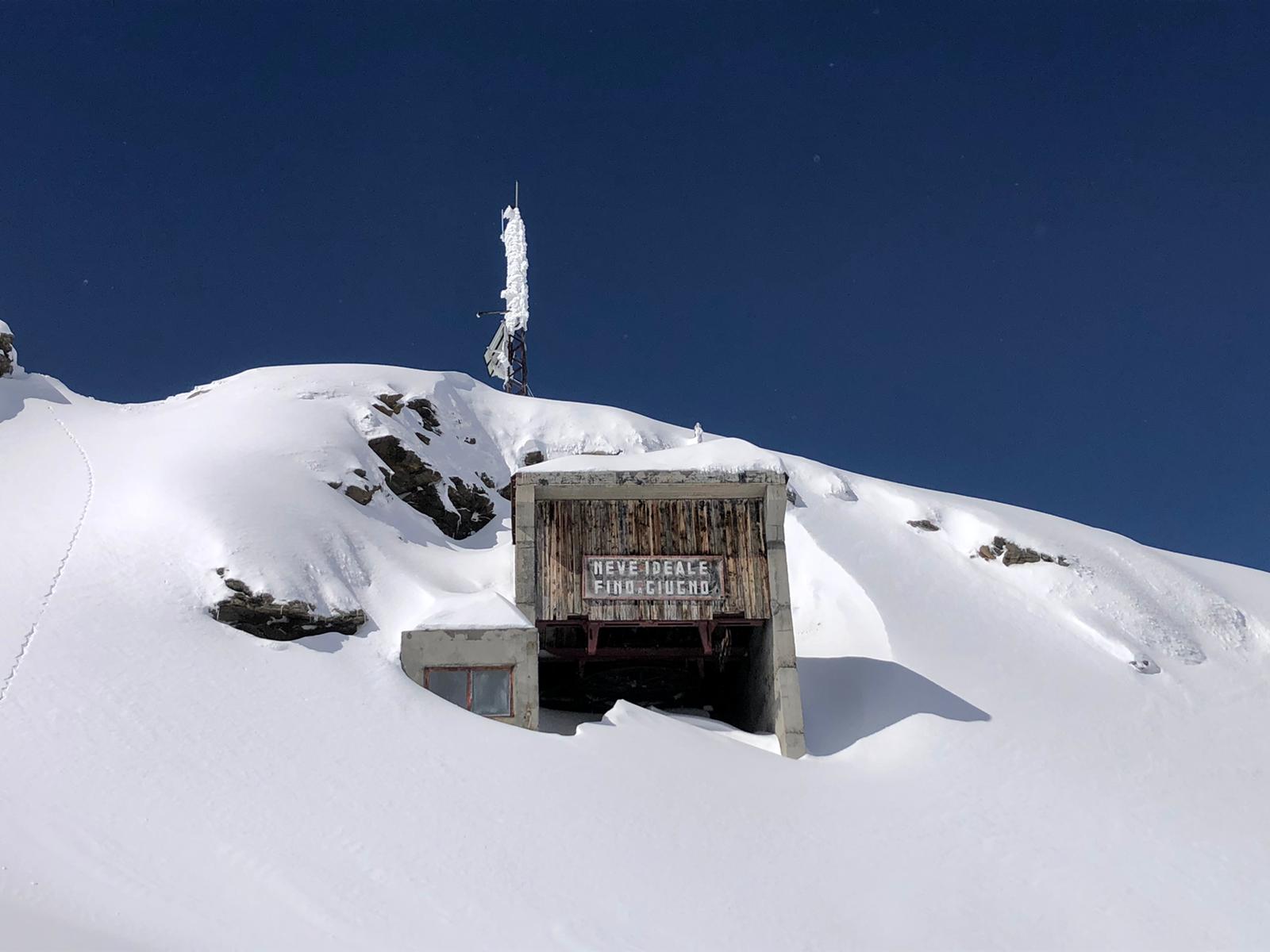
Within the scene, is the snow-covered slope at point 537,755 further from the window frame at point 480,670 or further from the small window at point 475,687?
the small window at point 475,687

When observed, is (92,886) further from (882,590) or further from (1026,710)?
(882,590)

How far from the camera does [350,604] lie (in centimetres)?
2248

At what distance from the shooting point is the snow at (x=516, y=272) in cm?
4791

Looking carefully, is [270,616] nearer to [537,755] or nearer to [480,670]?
[480,670]

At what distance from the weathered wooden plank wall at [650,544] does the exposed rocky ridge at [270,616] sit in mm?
4635

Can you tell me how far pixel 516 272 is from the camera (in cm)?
4847

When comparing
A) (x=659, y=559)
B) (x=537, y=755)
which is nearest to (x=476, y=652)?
(x=537, y=755)

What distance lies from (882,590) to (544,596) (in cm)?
1185

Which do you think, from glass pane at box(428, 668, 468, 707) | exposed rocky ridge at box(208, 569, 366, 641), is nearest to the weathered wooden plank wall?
glass pane at box(428, 668, 468, 707)

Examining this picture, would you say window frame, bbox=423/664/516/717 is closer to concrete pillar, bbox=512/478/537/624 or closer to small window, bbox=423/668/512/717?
small window, bbox=423/668/512/717

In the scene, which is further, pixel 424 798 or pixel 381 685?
pixel 381 685

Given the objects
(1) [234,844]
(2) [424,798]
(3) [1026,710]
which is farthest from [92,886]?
(3) [1026,710]

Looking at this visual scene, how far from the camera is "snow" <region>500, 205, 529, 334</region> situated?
4791 centimetres

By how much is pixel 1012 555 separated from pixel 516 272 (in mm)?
27500
